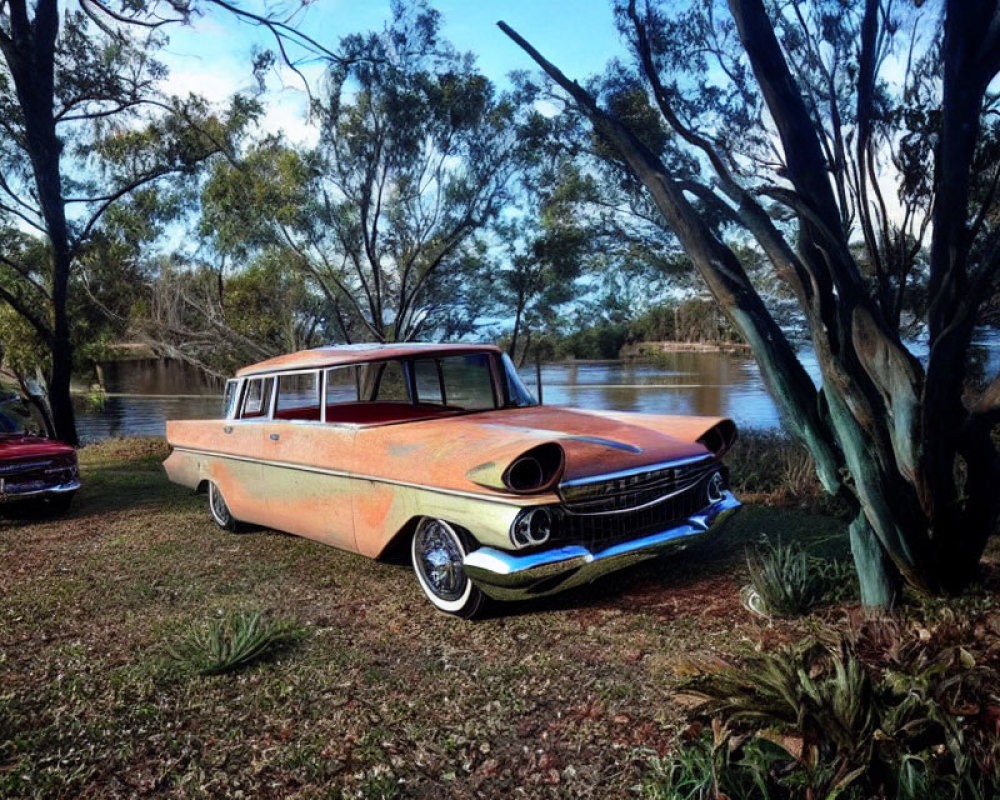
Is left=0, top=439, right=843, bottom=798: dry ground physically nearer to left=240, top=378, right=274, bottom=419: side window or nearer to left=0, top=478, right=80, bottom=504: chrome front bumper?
left=240, top=378, right=274, bottom=419: side window

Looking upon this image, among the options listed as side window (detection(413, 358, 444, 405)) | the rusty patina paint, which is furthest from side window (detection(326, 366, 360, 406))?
side window (detection(413, 358, 444, 405))

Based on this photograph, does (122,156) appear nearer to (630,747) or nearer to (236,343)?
(236,343)

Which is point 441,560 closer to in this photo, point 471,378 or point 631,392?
point 471,378

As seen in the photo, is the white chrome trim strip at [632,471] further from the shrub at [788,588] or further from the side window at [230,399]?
the side window at [230,399]

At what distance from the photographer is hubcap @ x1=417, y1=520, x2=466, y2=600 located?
4.05 metres

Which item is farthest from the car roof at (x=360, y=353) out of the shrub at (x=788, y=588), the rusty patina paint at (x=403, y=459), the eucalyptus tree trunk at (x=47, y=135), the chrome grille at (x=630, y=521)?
the eucalyptus tree trunk at (x=47, y=135)

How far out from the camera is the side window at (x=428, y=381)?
17.9 feet

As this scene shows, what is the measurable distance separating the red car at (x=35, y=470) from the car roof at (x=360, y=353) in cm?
293

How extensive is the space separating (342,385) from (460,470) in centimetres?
194

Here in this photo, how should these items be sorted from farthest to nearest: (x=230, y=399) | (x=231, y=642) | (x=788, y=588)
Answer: (x=230, y=399), (x=788, y=588), (x=231, y=642)

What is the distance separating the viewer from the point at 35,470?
6.96m

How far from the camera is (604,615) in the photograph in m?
4.02

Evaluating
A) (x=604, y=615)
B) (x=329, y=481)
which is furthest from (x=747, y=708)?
(x=329, y=481)

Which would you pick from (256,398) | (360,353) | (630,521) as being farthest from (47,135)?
(630,521)
